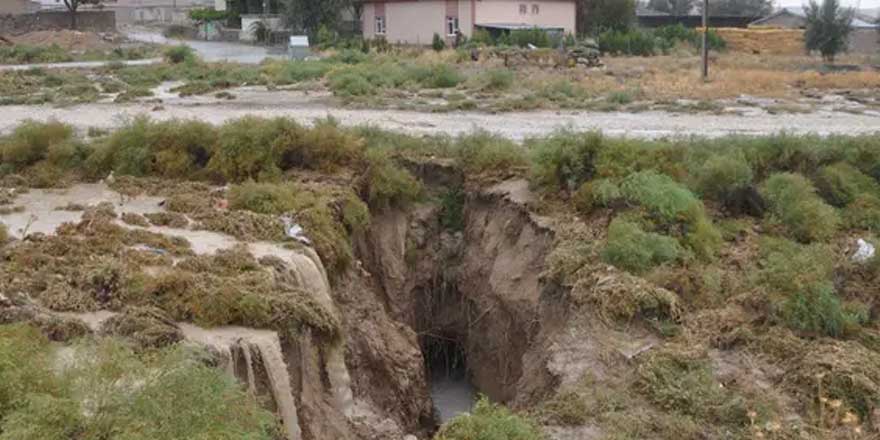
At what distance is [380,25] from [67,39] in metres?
18.2

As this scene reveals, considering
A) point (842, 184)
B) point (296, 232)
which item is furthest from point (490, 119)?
point (296, 232)

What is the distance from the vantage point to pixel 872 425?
10922 millimetres

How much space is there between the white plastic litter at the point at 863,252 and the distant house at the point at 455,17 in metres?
41.9

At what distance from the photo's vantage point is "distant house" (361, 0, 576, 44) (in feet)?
186

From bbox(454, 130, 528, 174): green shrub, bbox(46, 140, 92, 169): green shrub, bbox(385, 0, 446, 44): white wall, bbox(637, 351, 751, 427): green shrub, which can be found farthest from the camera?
bbox(385, 0, 446, 44): white wall

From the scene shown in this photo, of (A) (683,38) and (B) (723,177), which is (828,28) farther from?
(B) (723,177)

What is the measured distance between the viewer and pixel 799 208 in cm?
1648

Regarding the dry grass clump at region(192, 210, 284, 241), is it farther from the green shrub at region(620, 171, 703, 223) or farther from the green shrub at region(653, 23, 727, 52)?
the green shrub at region(653, 23, 727, 52)

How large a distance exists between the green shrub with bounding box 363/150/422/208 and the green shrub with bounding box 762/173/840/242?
6.16m

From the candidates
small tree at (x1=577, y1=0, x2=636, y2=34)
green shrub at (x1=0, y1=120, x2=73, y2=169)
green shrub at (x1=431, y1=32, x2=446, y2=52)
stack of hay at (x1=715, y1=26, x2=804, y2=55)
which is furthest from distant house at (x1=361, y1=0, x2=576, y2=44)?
green shrub at (x1=0, y1=120, x2=73, y2=169)

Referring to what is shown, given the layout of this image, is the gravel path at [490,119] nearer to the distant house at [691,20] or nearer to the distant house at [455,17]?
the distant house at [455,17]

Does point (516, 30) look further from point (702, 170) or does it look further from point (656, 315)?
point (656, 315)

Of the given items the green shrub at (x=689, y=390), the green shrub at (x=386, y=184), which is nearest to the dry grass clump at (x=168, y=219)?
the green shrub at (x=386, y=184)

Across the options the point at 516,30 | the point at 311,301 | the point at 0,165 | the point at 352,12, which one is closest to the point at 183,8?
the point at 352,12
